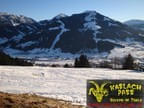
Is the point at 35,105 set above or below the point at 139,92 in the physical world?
below

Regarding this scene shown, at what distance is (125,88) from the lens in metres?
10.5

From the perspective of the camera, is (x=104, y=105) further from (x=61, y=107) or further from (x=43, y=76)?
(x=43, y=76)

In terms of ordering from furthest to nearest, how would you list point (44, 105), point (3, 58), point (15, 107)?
point (3, 58) → point (44, 105) → point (15, 107)

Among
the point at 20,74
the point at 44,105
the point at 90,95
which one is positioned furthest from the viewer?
the point at 20,74

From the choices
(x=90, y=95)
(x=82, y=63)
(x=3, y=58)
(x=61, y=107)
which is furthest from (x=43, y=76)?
(x=82, y=63)

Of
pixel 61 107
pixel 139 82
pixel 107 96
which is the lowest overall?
pixel 61 107

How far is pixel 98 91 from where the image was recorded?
10.5 meters

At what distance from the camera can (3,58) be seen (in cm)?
6356

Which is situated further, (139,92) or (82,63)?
(82,63)

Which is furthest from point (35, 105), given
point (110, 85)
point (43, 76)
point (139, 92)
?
point (43, 76)

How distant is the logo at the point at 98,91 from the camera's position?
1041 centimetres

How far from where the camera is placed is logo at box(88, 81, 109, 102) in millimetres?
10406

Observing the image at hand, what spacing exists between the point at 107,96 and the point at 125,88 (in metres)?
0.92

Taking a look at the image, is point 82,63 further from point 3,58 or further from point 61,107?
point 61,107
